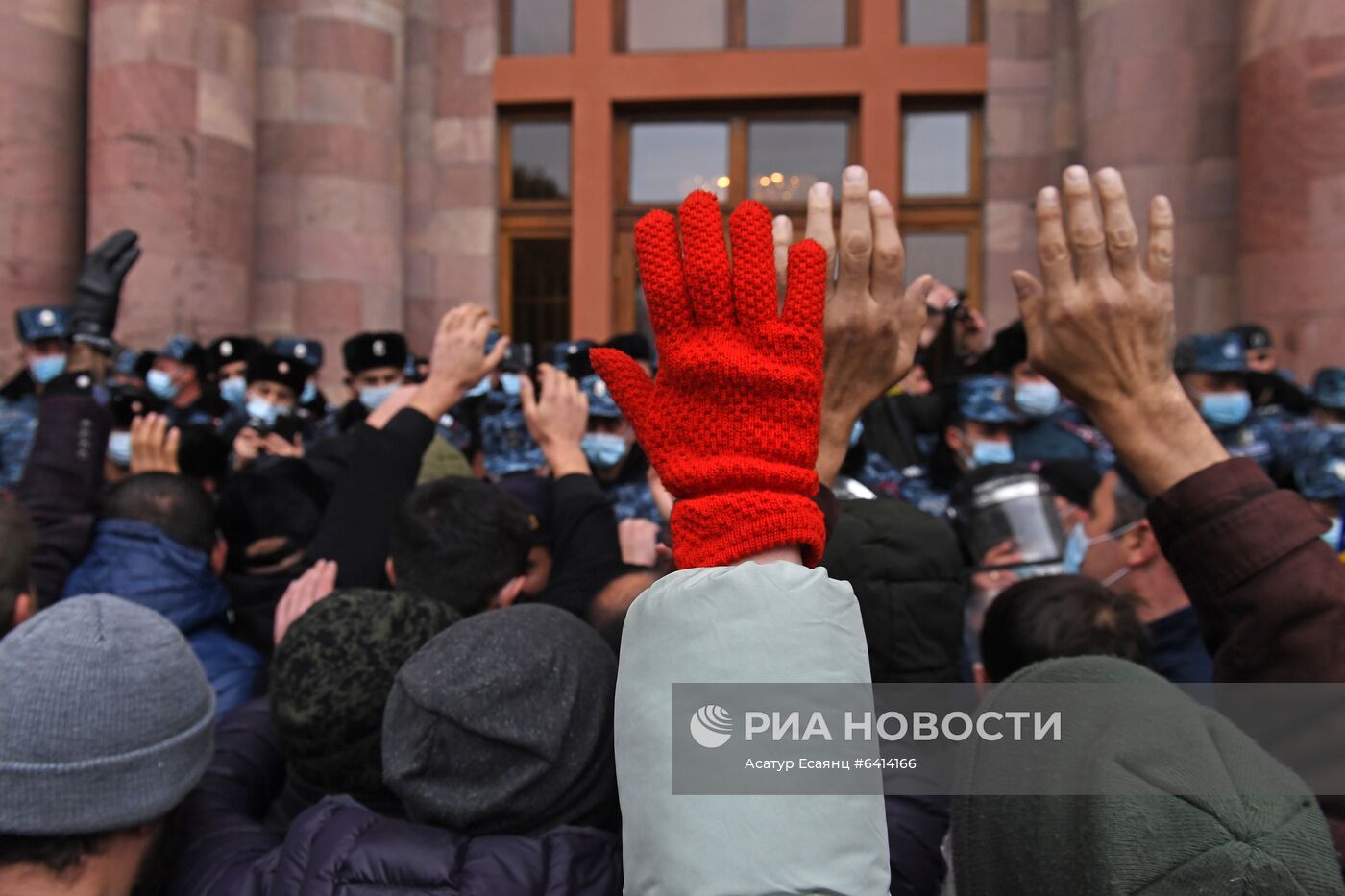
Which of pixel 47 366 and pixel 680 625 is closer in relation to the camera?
pixel 680 625

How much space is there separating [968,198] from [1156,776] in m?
9.40

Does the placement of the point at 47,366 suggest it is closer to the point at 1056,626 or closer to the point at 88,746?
the point at 88,746

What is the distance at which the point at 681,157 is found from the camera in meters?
10.1

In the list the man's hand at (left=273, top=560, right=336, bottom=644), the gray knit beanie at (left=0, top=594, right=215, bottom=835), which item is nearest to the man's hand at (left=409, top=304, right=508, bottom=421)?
the man's hand at (left=273, top=560, right=336, bottom=644)

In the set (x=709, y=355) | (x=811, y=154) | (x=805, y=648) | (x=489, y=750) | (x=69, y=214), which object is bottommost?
(x=489, y=750)

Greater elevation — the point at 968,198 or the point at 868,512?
the point at 968,198

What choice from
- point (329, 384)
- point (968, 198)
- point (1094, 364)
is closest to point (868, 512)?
point (1094, 364)

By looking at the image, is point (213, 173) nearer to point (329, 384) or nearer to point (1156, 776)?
point (329, 384)

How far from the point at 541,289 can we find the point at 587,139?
1480 millimetres

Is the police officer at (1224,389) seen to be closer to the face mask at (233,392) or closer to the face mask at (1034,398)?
the face mask at (1034,398)

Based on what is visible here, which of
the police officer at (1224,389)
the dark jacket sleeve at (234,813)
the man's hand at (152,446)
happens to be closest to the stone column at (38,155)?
the man's hand at (152,446)

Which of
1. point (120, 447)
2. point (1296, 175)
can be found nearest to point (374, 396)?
point (120, 447)

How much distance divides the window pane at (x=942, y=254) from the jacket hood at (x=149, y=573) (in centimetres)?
801

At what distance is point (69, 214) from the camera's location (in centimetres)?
845
